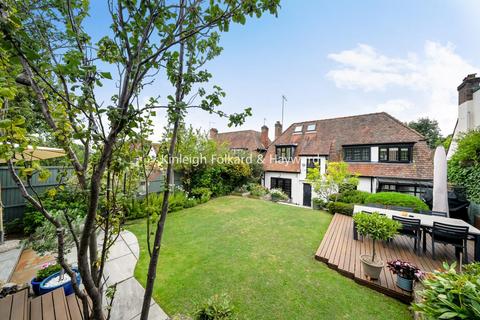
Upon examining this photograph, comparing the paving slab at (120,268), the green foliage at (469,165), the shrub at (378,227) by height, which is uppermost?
the green foliage at (469,165)

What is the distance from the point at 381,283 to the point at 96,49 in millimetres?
6517

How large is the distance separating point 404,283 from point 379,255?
5.40ft

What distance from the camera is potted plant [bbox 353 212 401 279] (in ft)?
13.5

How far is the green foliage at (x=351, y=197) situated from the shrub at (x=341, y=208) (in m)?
1.16

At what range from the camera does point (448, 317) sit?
5.40 feet

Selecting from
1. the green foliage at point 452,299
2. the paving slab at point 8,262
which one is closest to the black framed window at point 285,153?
the green foliage at point 452,299

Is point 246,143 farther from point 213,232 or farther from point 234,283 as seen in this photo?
point 234,283

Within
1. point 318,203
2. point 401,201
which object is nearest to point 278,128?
point 318,203

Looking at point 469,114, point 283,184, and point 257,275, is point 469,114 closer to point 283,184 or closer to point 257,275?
point 283,184

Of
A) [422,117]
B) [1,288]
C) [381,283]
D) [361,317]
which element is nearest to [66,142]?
[1,288]

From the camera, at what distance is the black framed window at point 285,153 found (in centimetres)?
1579

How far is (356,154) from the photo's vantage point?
1315 cm

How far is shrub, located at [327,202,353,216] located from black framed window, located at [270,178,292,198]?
5.40 meters

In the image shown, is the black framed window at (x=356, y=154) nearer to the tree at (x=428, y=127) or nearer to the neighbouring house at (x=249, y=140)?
the neighbouring house at (x=249, y=140)
